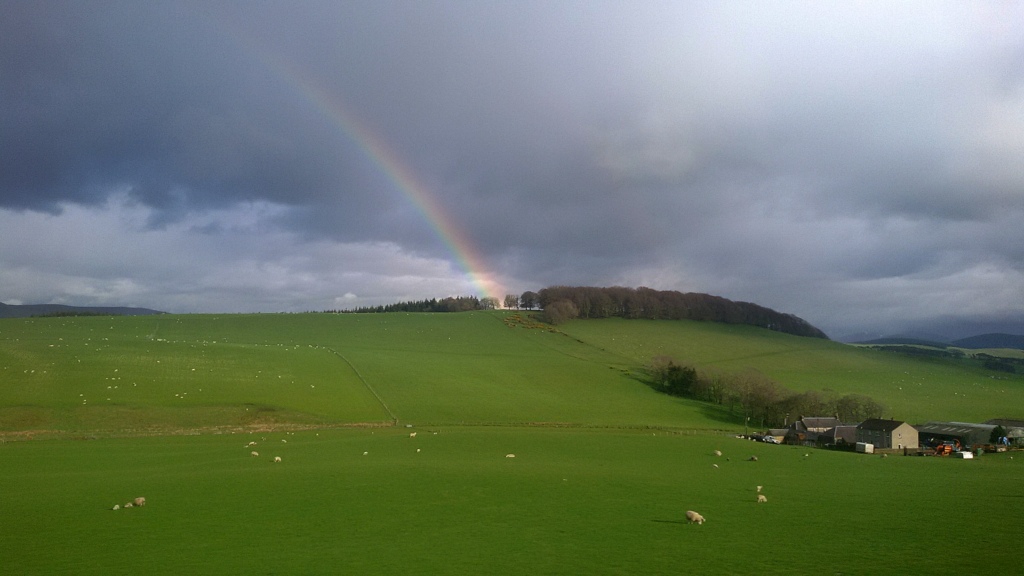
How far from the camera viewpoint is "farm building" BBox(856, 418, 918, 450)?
6569 cm

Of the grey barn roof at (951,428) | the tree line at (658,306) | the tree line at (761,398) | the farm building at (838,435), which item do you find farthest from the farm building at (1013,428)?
the tree line at (658,306)

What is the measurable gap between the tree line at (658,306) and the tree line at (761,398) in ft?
189

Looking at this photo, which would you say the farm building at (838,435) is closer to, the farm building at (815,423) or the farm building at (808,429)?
the farm building at (808,429)

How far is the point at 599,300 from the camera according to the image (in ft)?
523

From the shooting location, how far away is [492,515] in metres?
21.5

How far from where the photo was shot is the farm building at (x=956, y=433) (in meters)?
66.8

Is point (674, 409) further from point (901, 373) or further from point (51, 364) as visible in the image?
point (51, 364)

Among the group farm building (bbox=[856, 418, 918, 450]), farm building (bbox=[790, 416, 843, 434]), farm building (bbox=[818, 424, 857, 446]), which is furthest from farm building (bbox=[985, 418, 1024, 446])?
farm building (bbox=[790, 416, 843, 434])

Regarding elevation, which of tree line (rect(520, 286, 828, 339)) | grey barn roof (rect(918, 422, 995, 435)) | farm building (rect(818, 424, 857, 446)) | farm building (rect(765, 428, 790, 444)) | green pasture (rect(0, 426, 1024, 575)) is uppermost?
tree line (rect(520, 286, 828, 339))

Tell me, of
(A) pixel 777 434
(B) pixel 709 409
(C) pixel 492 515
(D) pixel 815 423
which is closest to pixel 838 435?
(A) pixel 777 434

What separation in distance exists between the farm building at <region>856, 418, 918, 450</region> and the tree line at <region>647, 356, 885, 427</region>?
13.5 metres

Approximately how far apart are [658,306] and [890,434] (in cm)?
9679

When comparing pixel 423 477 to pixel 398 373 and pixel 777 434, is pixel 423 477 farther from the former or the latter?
pixel 777 434

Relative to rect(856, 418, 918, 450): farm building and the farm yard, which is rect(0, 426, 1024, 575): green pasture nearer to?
the farm yard
